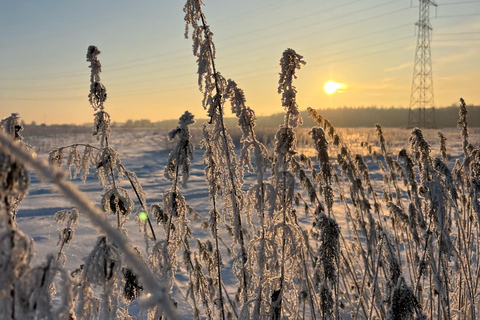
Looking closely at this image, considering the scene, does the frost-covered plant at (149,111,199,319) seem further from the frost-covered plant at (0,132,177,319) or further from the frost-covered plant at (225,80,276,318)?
the frost-covered plant at (0,132,177,319)

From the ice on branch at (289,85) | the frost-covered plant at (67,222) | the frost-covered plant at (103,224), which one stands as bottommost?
the frost-covered plant at (67,222)

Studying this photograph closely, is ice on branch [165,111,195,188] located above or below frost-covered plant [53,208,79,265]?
above

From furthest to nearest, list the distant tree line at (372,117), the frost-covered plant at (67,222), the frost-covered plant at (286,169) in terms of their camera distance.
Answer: the distant tree line at (372,117), the frost-covered plant at (67,222), the frost-covered plant at (286,169)

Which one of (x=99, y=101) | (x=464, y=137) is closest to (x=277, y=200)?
(x=99, y=101)

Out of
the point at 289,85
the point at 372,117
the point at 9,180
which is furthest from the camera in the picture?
the point at 372,117

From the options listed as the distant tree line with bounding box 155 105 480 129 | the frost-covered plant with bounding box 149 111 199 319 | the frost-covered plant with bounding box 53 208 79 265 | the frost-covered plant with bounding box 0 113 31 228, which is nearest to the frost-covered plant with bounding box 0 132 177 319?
the frost-covered plant with bounding box 0 113 31 228

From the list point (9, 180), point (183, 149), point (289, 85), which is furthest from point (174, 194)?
point (9, 180)

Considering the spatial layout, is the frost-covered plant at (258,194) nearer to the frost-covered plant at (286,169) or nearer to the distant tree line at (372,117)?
the frost-covered plant at (286,169)

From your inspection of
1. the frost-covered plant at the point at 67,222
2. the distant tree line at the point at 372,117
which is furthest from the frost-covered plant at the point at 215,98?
the distant tree line at the point at 372,117

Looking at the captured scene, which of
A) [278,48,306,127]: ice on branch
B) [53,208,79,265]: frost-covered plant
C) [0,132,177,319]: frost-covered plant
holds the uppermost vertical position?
[278,48,306,127]: ice on branch

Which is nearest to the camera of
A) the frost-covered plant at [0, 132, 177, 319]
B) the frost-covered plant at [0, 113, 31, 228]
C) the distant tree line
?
the frost-covered plant at [0, 132, 177, 319]

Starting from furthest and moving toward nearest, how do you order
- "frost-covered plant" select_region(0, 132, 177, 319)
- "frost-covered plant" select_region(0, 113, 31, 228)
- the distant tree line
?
the distant tree line, "frost-covered plant" select_region(0, 113, 31, 228), "frost-covered plant" select_region(0, 132, 177, 319)

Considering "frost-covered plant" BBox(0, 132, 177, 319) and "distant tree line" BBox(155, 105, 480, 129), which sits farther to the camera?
"distant tree line" BBox(155, 105, 480, 129)

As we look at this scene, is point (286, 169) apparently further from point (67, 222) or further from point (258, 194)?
point (67, 222)
